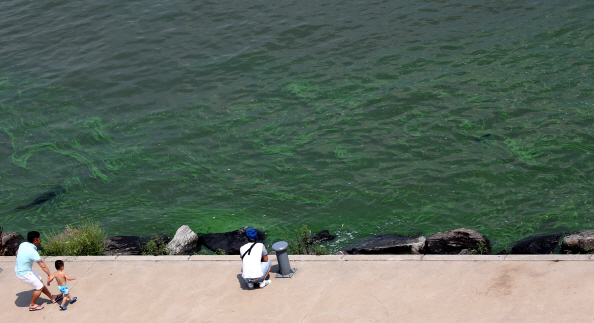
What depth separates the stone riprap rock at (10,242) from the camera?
12469 millimetres

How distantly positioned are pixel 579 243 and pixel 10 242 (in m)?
11.1

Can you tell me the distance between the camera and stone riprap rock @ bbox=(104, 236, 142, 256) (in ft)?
40.1

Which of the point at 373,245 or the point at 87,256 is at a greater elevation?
the point at 87,256

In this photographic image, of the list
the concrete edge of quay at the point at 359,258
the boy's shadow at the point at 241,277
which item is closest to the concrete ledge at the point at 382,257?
the concrete edge of quay at the point at 359,258

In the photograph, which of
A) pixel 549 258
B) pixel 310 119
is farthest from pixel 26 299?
pixel 310 119

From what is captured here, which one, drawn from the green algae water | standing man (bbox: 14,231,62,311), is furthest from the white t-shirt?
the green algae water

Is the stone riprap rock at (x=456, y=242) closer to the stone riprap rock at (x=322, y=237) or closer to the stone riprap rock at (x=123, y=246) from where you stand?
the stone riprap rock at (x=322, y=237)

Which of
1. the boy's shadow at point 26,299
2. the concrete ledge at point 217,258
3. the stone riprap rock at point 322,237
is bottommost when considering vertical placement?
the stone riprap rock at point 322,237

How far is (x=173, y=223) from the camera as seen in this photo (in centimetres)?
1381

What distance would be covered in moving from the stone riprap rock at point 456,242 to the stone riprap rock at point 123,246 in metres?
5.77

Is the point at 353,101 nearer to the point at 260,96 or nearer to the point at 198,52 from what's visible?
the point at 260,96

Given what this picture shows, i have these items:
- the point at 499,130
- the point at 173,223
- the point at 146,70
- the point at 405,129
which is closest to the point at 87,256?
the point at 173,223

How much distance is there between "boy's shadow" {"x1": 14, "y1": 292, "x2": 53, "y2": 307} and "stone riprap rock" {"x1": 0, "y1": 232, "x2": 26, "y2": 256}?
246 cm

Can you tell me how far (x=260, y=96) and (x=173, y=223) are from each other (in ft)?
21.2
